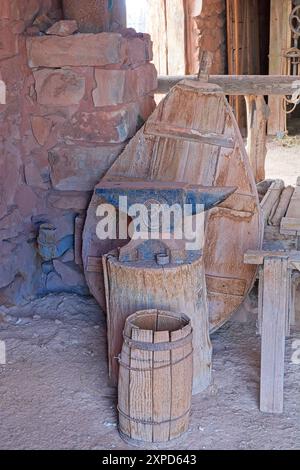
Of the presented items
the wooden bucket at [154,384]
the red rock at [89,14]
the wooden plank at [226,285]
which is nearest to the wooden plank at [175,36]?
the red rock at [89,14]

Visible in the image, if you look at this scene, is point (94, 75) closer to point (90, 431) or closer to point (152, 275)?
point (152, 275)

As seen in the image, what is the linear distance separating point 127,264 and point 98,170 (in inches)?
38.2

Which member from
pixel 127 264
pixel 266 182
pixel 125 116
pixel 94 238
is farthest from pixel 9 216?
pixel 266 182

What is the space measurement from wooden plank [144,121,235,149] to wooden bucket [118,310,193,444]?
3.43 ft

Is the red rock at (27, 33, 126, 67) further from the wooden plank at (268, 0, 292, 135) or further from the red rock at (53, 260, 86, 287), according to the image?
the wooden plank at (268, 0, 292, 135)

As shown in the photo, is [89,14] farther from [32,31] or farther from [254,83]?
[254,83]

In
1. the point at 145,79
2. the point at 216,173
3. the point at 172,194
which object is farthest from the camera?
the point at 145,79

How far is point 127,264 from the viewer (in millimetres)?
2809

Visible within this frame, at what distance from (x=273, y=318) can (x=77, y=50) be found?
1.74 m

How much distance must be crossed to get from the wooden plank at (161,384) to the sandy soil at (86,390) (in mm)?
148

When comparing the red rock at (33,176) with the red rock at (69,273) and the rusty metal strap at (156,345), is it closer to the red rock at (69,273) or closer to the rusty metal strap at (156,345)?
the red rock at (69,273)

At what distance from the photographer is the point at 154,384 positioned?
8.05 ft

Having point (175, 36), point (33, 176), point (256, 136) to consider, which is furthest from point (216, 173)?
point (175, 36)

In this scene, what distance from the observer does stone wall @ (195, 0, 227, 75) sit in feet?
23.0
